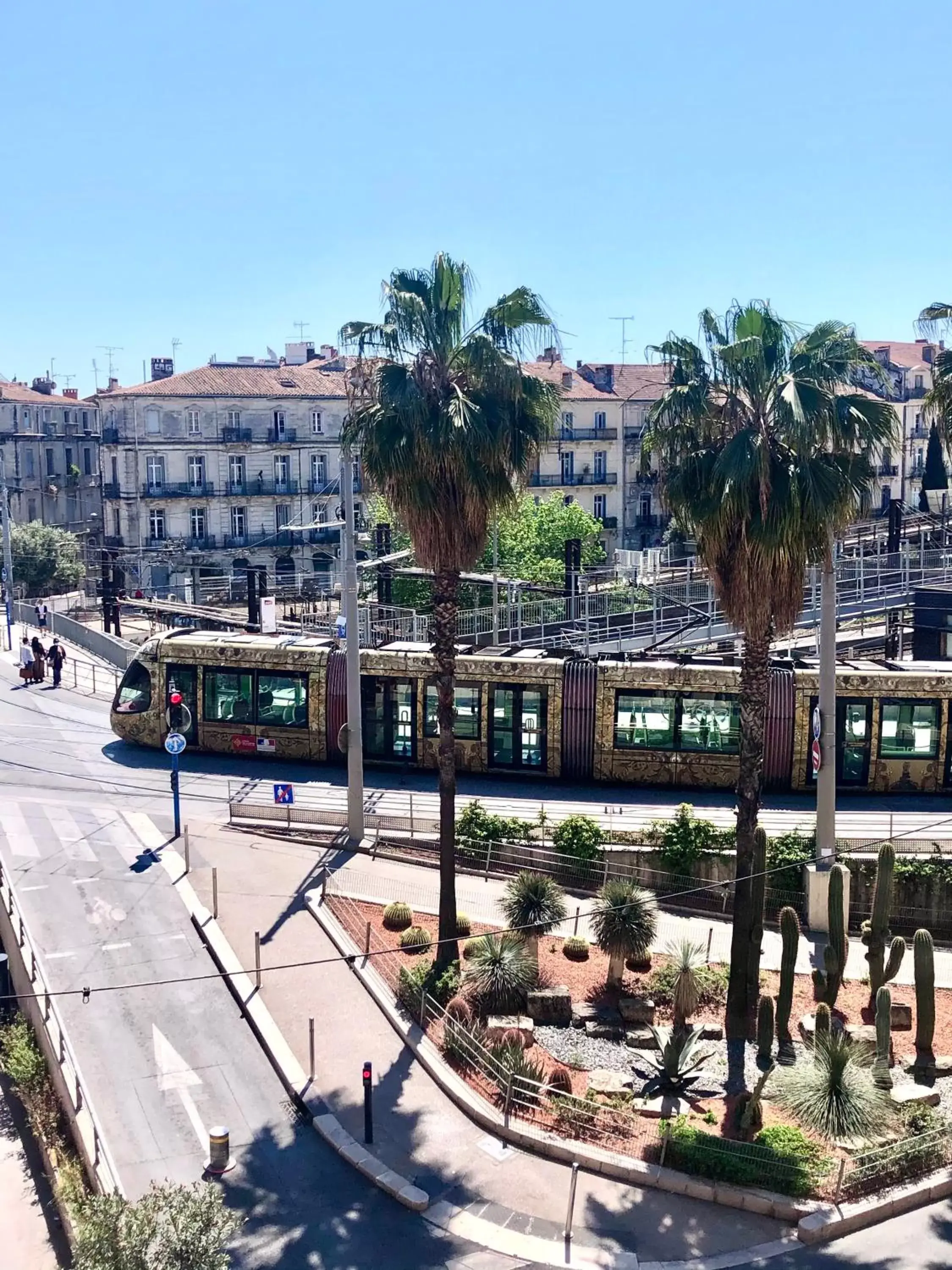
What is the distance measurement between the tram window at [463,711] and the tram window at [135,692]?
23.1ft

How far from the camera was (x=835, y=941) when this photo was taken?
1786cm

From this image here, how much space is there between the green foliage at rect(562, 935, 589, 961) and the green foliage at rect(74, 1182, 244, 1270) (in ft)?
30.1

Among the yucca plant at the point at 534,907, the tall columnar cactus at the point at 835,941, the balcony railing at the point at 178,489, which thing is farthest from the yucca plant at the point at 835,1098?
the balcony railing at the point at 178,489

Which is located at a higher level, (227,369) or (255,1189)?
(227,369)

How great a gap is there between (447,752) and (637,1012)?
473 centimetres

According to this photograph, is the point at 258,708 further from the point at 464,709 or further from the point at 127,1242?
the point at 127,1242

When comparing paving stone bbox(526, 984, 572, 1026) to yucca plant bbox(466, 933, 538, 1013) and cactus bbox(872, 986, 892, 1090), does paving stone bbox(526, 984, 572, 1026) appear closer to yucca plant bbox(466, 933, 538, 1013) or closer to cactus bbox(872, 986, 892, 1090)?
yucca plant bbox(466, 933, 538, 1013)

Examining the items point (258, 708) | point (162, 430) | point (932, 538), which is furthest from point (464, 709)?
point (162, 430)

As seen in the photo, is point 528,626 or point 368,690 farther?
point 528,626

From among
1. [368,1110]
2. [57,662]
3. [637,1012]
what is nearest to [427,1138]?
[368,1110]

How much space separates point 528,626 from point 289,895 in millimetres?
15334

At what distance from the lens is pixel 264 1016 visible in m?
17.8

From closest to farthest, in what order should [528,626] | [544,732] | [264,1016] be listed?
[264,1016], [544,732], [528,626]

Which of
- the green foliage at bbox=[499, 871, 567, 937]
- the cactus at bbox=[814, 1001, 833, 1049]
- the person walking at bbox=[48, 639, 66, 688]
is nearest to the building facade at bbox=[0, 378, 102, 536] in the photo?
the person walking at bbox=[48, 639, 66, 688]
